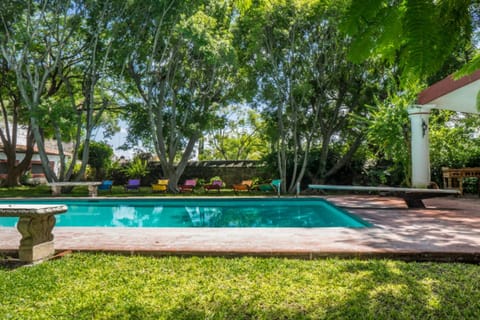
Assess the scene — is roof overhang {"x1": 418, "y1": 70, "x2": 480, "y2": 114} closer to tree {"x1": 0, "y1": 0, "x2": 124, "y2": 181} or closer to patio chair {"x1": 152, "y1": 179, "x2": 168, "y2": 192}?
patio chair {"x1": 152, "y1": 179, "x2": 168, "y2": 192}

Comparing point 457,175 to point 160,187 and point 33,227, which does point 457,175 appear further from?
point 33,227

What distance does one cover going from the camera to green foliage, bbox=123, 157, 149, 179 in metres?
21.6

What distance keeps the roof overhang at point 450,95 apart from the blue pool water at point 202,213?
12.1ft

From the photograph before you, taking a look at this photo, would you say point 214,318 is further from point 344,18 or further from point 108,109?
point 108,109

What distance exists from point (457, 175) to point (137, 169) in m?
17.9

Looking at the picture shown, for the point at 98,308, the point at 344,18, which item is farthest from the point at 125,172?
the point at 344,18

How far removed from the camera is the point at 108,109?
20.2 m

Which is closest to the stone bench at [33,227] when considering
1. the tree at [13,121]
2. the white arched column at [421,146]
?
the white arched column at [421,146]

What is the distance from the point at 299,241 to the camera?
16.5ft

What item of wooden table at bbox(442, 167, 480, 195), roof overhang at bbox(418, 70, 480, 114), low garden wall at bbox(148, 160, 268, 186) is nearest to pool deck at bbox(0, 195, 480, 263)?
roof overhang at bbox(418, 70, 480, 114)

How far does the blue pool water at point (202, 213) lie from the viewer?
908 centimetres

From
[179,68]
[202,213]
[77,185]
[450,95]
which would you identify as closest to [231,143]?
[179,68]

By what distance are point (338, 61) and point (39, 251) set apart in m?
14.3

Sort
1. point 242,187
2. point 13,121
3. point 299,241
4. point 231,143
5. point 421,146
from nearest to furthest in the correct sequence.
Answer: point 299,241 → point 421,146 → point 242,187 → point 13,121 → point 231,143
